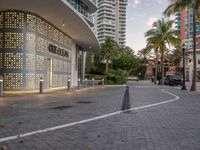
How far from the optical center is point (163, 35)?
162 feet

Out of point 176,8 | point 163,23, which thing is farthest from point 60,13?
point 163,23

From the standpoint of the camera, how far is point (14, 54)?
2111cm

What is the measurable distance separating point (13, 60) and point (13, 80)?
1.48m

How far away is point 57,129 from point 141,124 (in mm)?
2412

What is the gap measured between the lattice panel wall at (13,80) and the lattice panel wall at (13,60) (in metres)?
0.59

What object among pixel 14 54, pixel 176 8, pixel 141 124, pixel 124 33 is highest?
pixel 124 33

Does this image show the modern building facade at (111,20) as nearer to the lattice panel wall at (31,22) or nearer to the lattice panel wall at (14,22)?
the lattice panel wall at (31,22)

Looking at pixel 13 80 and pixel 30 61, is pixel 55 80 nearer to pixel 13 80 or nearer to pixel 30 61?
pixel 30 61

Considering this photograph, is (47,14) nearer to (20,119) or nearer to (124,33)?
(20,119)

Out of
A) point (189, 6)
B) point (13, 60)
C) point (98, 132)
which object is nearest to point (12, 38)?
point (13, 60)

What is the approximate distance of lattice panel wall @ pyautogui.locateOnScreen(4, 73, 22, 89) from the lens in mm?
21188

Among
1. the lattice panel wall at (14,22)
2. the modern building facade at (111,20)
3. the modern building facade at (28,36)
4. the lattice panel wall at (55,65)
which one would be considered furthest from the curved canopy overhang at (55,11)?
the modern building facade at (111,20)

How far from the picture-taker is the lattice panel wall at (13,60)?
21.1 metres

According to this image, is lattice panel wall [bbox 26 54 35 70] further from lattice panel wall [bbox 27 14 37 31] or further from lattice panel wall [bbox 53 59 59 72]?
lattice panel wall [bbox 53 59 59 72]
